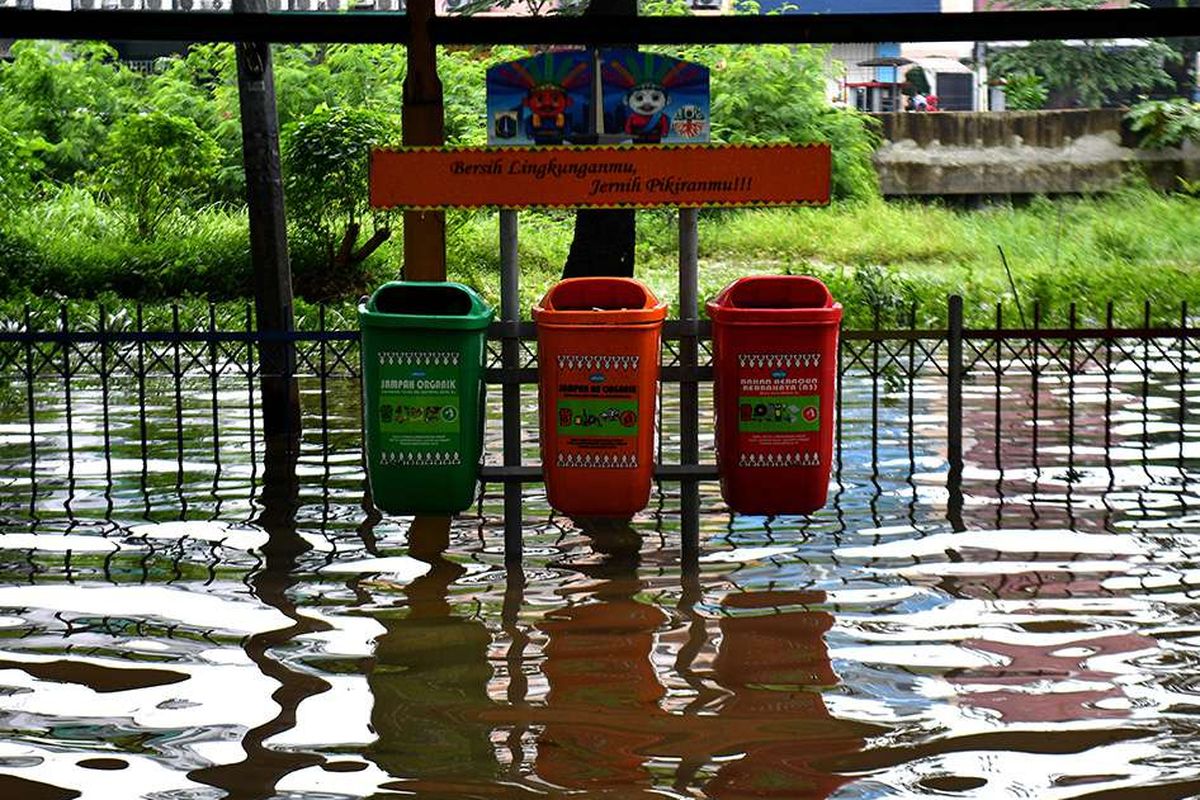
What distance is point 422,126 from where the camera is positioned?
7359 mm

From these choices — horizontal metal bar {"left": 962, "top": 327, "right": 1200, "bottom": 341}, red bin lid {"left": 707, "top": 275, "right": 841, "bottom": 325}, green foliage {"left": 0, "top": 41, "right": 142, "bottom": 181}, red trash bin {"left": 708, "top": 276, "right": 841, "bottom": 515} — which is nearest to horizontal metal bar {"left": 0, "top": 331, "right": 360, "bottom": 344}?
red bin lid {"left": 707, "top": 275, "right": 841, "bottom": 325}

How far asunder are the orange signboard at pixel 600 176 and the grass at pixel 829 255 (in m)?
9.99

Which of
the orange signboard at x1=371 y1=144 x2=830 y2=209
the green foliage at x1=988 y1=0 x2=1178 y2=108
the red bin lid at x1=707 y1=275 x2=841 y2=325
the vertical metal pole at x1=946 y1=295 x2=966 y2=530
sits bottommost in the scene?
the vertical metal pole at x1=946 y1=295 x2=966 y2=530

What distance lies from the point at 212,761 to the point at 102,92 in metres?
24.2

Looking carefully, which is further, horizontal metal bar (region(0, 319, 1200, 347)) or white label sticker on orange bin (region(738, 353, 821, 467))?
horizontal metal bar (region(0, 319, 1200, 347))

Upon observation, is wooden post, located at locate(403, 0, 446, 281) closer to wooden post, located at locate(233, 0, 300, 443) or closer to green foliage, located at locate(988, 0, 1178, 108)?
wooden post, located at locate(233, 0, 300, 443)

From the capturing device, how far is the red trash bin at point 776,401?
679 cm

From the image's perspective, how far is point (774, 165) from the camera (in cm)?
691

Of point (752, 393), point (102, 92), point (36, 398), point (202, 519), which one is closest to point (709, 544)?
point (752, 393)

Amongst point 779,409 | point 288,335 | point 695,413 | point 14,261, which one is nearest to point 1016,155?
point 14,261

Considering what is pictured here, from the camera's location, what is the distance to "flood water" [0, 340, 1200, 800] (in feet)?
16.2

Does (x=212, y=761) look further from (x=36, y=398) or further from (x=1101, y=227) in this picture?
(x=1101, y=227)

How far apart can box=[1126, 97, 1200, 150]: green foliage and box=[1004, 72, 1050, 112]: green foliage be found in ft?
11.9

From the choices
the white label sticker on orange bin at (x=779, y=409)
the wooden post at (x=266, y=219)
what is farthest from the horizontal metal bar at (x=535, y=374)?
the wooden post at (x=266, y=219)
